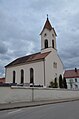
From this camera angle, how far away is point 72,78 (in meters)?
82.9

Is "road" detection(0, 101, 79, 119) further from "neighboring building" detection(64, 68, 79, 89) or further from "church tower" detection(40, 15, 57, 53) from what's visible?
"neighboring building" detection(64, 68, 79, 89)

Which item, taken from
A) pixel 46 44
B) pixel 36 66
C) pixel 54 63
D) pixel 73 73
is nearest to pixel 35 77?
pixel 36 66

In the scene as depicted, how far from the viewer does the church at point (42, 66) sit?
164 feet

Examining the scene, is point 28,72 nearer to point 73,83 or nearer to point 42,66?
point 42,66

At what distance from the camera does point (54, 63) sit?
53.6 m

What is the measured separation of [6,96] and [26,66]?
31.8m

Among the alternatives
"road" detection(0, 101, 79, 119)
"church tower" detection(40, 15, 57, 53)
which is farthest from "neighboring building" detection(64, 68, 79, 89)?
"road" detection(0, 101, 79, 119)

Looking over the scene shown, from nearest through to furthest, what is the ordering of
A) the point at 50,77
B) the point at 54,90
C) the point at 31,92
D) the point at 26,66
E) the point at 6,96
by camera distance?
the point at 6,96
the point at 31,92
the point at 54,90
the point at 50,77
the point at 26,66

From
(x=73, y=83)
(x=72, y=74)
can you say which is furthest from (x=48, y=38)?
(x=72, y=74)

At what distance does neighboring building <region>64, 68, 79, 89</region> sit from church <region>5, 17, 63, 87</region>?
868 inches

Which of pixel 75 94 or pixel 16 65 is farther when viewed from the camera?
pixel 16 65

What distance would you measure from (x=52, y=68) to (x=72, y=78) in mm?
32651

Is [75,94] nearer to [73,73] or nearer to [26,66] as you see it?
[26,66]

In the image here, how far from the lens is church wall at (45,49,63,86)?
5001 cm
